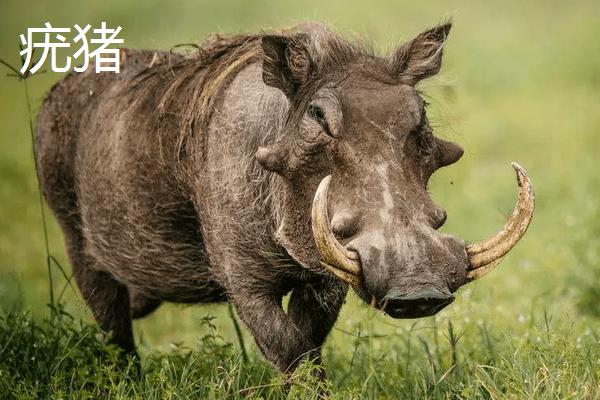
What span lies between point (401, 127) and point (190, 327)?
4.53m

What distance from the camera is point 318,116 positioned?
406 centimetres

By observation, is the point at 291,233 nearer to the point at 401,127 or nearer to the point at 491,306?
the point at 401,127

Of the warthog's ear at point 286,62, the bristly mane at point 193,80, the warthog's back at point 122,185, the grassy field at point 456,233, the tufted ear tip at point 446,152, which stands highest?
the warthog's ear at point 286,62

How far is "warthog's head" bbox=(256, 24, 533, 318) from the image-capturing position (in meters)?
3.59

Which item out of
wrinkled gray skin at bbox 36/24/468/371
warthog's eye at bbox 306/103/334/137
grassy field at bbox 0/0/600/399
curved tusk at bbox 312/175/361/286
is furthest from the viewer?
grassy field at bbox 0/0/600/399

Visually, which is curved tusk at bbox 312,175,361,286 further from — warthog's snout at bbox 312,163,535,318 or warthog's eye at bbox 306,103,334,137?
warthog's eye at bbox 306,103,334,137

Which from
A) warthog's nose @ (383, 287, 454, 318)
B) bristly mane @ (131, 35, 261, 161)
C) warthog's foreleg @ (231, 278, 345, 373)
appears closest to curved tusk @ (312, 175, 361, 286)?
warthog's nose @ (383, 287, 454, 318)

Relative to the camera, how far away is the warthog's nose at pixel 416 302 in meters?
3.51

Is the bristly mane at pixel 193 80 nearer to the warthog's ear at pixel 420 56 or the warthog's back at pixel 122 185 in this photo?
the warthog's back at pixel 122 185

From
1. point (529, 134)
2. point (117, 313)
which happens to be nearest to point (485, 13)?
point (529, 134)

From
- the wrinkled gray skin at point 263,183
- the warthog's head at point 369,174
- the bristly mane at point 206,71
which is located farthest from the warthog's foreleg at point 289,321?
the bristly mane at point 206,71

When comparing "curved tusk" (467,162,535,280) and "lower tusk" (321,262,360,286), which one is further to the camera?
"curved tusk" (467,162,535,280)

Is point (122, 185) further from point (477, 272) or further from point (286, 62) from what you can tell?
point (477, 272)

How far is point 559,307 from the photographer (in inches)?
261
